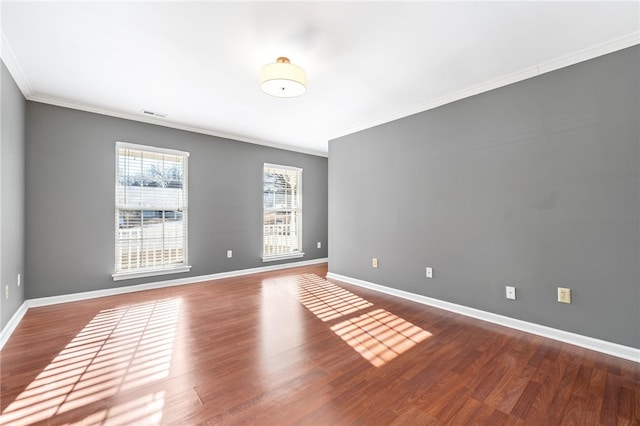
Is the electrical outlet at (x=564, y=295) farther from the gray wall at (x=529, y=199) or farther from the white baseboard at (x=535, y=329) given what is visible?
the white baseboard at (x=535, y=329)

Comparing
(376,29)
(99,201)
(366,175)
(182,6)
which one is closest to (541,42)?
(376,29)

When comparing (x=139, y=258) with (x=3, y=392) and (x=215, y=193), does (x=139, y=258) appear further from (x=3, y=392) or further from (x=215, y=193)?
(x=3, y=392)

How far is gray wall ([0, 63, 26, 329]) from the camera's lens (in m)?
2.53

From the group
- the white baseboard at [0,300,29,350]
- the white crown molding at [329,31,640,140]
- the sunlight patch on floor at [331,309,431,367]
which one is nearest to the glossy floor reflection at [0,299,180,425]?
the white baseboard at [0,300,29,350]

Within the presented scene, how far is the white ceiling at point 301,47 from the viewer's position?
6.47 feet

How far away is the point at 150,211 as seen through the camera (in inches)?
169

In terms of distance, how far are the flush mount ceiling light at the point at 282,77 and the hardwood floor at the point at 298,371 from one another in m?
2.30

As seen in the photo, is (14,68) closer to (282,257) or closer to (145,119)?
(145,119)

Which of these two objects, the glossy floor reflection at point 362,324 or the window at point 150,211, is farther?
the window at point 150,211

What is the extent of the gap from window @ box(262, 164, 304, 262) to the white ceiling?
2235 mm

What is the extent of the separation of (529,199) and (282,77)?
2.59m

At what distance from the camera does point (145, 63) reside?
8.68ft

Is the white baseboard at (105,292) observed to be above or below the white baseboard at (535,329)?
above

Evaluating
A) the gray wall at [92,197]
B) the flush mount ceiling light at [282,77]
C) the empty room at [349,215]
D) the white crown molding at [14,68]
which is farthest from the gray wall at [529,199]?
the white crown molding at [14,68]
